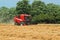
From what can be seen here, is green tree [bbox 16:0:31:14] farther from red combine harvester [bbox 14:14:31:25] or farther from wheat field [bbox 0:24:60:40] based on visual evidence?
wheat field [bbox 0:24:60:40]

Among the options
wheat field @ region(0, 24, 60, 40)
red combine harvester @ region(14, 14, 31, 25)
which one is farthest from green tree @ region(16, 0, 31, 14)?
wheat field @ region(0, 24, 60, 40)

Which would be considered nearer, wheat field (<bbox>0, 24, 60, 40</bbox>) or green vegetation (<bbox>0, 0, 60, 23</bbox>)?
wheat field (<bbox>0, 24, 60, 40</bbox>)

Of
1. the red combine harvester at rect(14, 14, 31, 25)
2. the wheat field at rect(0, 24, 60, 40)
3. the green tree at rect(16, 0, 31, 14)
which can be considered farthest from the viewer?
the green tree at rect(16, 0, 31, 14)

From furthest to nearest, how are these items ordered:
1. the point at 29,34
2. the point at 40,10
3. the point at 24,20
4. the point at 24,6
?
the point at 24,6
the point at 40,10
the point at 24,20
the point at 29,34

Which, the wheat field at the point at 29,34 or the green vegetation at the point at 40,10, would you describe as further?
the green vegetation at the point at 40,10

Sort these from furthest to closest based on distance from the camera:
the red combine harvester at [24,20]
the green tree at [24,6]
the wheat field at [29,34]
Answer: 1. the green tree at [24,6]
2. the red combine harvester at [24,20]
3. the wheat field at [29,34]

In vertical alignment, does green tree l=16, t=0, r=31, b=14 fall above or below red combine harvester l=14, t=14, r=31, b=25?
above

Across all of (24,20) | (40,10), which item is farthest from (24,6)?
(24,20)

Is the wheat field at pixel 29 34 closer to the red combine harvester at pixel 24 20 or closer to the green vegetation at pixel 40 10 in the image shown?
the red combine harvester at pixel 24 20

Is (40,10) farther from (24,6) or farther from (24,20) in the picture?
(24,20)

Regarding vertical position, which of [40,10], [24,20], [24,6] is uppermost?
[24,6]

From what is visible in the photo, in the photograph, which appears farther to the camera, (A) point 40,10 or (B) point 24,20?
(A) point 40,10

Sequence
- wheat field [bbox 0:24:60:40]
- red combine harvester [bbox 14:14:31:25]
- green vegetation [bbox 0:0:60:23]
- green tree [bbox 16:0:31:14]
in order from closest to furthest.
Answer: wheat field [bbox 0:24:60:40] < red combine harvester [bbox 14:14:31:25] < green vegetation [bbox 0:0:60:23] < green tree [bbox 16:0:31:14]

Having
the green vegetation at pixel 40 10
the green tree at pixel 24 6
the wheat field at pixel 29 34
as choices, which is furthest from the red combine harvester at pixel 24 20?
the wheat field at pixel 29 34
